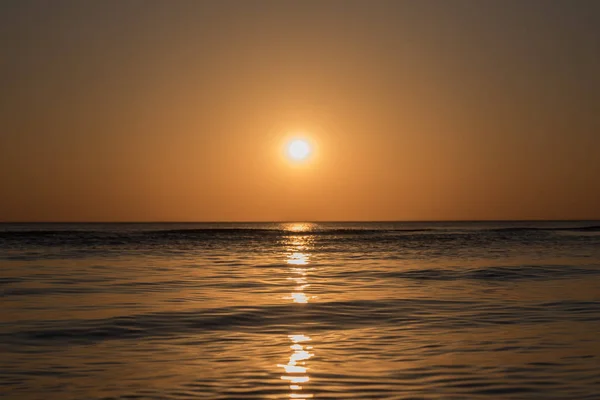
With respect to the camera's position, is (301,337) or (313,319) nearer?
(301,337)

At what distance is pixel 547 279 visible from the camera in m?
25.1

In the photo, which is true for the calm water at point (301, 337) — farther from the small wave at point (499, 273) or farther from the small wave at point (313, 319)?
the small wave at point (499, 273)

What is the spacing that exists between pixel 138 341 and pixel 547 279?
1542 centimetres

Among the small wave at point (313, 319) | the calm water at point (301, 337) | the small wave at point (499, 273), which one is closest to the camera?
the calm water at point (301, 337)

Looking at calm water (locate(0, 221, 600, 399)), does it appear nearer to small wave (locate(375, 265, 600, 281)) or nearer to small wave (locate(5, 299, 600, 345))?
small wave (locate(5, 299, 600, 345))

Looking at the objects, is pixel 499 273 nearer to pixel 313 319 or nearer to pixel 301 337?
pixel 313 319

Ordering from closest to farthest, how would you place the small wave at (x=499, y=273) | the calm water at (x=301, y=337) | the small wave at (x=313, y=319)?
the calm water at (x=301, y=337), the small wave at (x=313, y=319), the small wave at (x=499, y=273)

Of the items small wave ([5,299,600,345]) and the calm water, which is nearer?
the calm water

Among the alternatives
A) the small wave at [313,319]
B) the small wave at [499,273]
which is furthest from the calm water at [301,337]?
the small wave at [499,273]

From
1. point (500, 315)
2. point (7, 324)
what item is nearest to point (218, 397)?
point (7, 324)

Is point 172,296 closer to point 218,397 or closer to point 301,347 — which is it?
point 301,347

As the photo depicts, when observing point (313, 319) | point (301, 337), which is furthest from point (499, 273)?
point (301, 337)

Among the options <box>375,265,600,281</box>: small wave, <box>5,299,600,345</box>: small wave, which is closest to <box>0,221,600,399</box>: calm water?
<box>5,299,600,345</box>: small wave

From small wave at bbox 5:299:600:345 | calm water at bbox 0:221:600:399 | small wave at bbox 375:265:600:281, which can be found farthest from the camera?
small wave at bbox 375:265:600:281
